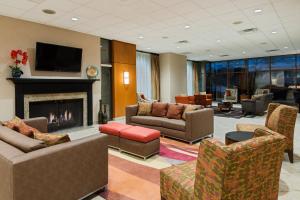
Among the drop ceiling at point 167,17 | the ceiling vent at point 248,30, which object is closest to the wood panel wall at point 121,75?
the drop ceiling at point 167,17

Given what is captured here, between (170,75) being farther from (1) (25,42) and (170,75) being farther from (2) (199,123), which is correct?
(1) (25,42)

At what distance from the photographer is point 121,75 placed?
25.2 ft

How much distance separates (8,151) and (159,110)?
12.6 ft

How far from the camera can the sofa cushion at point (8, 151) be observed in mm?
1817

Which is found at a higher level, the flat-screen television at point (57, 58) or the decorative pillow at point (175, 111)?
the flat-screen television at point (57, 58)

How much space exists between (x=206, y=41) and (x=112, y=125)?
5.48 meters

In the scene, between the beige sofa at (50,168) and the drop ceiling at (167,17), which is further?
the drop ceiling at (167,17)

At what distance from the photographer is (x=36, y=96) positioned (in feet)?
17.4

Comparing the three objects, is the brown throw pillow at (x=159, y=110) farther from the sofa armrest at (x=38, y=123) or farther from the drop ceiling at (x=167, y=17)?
the sofa armrest at (x=38, y=123)

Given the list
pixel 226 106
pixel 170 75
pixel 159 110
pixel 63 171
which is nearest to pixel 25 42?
pixel 159 110

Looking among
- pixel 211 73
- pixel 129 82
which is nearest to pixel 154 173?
pixel 129 82

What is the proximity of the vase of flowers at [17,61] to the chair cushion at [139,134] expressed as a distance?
305cm

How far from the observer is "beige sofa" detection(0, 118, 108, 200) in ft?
5.69

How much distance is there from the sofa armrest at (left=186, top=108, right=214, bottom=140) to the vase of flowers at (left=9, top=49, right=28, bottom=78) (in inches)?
160
